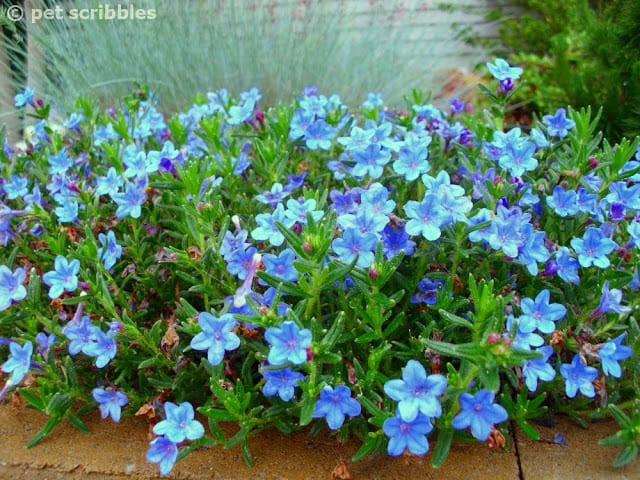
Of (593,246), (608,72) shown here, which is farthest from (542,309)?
(608,72)

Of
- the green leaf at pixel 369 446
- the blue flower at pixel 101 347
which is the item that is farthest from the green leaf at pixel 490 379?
the blue flower at pixel 101 347

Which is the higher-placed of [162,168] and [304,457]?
[162,168]

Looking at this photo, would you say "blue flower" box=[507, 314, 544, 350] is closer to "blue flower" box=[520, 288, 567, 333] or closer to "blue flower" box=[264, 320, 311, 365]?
"blue flower" box=[520, 288, 567, 333]

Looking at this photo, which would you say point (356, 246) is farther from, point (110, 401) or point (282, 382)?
point (110, 401)

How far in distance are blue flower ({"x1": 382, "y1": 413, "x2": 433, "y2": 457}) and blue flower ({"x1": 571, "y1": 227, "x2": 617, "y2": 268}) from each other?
26.6 inches

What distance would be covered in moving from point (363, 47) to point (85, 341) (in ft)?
12.5

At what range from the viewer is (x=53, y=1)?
4551mm

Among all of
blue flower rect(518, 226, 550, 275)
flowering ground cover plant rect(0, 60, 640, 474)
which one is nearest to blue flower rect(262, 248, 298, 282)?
flowering ground cover plant rect(0, 60, 640, 474)

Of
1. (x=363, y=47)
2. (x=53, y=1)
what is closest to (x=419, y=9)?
(x=363, y=47)

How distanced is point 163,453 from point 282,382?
1.17 feet

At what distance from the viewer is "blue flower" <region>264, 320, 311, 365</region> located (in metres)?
1.44

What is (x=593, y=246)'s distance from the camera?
69.2 inches

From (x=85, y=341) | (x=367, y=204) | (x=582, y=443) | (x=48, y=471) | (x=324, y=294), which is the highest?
(x=367, y=204)

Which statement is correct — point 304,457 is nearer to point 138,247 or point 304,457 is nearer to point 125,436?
point 125,436
